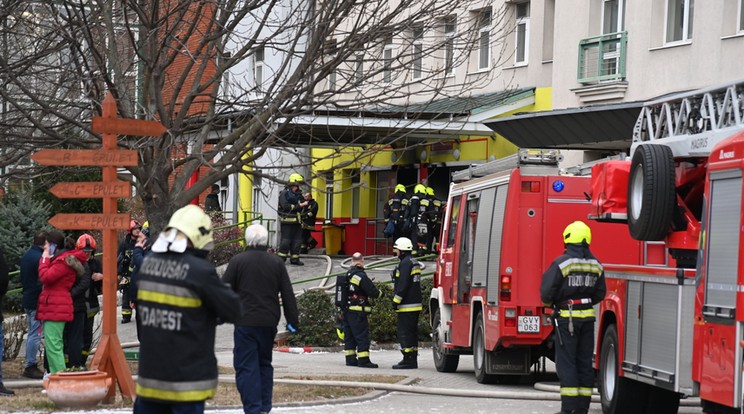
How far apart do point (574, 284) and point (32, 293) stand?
21.4 feet

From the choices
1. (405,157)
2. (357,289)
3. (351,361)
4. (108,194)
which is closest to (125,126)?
(108,194)

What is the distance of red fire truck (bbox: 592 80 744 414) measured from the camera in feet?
32.5

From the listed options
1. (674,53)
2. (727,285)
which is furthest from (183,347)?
(674,53)

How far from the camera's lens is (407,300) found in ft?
58.8

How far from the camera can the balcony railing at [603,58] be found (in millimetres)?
26172

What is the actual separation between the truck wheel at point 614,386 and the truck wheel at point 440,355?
196 inches

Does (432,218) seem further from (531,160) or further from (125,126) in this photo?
(125,126)

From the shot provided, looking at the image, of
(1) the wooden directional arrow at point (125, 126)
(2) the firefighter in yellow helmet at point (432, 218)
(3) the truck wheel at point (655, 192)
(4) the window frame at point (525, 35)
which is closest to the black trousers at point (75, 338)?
(1) the wooden directional arrow at point (125, 126)

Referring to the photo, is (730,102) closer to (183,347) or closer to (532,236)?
(532,236)

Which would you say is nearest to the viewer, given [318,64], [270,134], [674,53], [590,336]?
[590,336]

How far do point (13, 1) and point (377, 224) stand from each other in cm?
2225

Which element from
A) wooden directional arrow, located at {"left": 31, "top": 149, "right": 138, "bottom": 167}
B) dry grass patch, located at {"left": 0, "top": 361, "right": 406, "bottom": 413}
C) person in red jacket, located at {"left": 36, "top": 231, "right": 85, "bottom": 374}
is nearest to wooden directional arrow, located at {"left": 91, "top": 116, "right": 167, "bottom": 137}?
wooden directional arrow, located at {"left": 31, "top": 149, "right": 138, "bottom": 167}

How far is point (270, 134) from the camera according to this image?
13969 millimetres

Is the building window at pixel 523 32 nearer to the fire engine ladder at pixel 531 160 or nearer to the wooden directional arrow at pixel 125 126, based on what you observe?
the fire engine ladder at pixel 531 160
